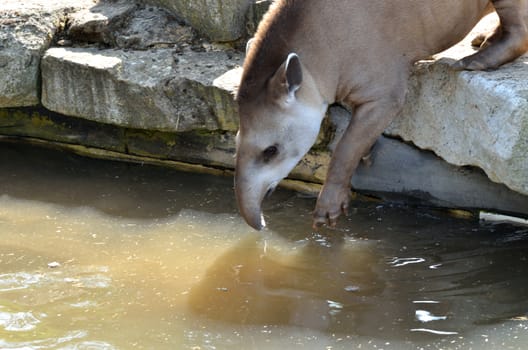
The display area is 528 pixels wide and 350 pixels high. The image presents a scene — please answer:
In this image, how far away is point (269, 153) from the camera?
530 centimetres

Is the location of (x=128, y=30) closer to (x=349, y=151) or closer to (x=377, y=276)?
(x=349, y=151)

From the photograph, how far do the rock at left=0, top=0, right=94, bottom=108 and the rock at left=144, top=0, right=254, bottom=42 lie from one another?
3.74 feet

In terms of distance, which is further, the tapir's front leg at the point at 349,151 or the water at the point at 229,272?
the tapir's front leg at the point at 349,151

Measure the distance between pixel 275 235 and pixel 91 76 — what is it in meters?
1.93

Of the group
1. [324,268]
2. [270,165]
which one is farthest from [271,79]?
[324,268]

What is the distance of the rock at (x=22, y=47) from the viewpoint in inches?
271

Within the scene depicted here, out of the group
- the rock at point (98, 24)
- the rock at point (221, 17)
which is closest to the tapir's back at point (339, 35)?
the rock at point (221, 17)

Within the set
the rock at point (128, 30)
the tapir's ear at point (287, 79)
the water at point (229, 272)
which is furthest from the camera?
the rock at point (128, 30)

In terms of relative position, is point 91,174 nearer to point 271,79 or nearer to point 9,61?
point 9,61

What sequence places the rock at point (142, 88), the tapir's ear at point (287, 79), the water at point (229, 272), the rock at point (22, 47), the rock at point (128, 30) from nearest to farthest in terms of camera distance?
1. the water at point (229, 272)
2. the tapir's ear at point (287, 79)
3. the rock at point (142, 88)
4. the rock at point (22, 47)
5. the rock at point (128, 30)

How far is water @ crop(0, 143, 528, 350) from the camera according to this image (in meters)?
4.61

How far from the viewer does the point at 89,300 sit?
5078mm

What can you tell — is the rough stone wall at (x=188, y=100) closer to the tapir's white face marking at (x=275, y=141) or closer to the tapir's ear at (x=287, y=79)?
the tapir's white face marking at (x=275, y=141)

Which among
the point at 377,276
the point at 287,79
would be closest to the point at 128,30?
the point at 287,79
